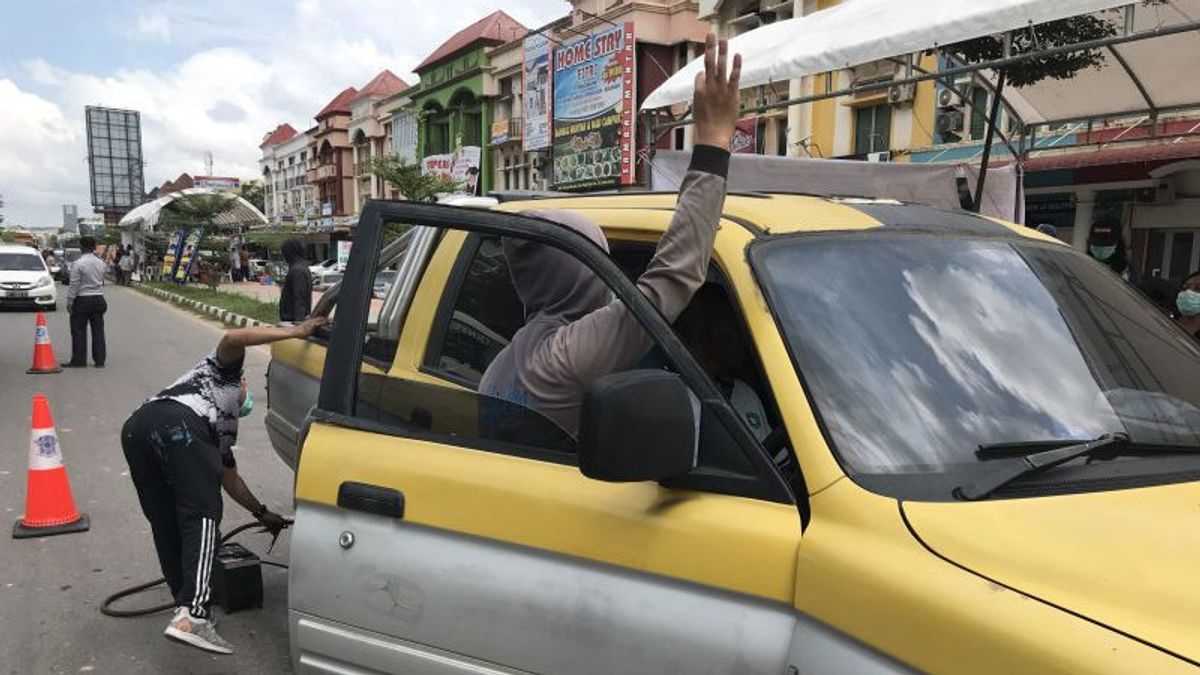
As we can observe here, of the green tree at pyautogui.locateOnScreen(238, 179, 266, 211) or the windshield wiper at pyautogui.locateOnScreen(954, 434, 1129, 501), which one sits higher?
the green tree at pyautogui.locateOnScreen(238, 179, 266, 211)

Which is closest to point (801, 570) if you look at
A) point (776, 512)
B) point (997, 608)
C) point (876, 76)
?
point (776, 512)

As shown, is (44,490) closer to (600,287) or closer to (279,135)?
(600,287)

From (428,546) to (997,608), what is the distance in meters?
1.22

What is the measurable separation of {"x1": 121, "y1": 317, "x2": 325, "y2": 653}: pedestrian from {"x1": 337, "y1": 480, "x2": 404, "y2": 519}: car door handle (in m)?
1.31

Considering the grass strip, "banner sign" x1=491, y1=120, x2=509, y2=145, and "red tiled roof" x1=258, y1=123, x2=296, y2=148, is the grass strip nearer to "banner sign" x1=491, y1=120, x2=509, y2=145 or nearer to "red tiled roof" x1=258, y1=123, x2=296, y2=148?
"banner sign" x1=491, y1=120, x2=509, y2=145

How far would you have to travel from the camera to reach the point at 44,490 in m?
4.93

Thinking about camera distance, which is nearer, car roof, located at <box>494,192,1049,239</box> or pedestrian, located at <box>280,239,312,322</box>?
car roof, located at <box>494,192,1049,239</box>

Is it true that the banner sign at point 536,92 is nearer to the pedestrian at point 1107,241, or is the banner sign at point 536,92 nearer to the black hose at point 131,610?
the pedestrian at point 1107,241

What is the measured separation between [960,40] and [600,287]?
12.0 ft

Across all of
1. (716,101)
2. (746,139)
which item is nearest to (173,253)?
(746,139)

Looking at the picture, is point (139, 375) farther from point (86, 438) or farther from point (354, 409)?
point (354, 409)

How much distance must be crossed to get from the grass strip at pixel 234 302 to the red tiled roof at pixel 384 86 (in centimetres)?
3327

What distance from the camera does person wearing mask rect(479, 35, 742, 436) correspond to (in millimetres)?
1932

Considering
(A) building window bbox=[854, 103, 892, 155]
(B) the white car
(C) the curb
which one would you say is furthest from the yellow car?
(B) the white car
